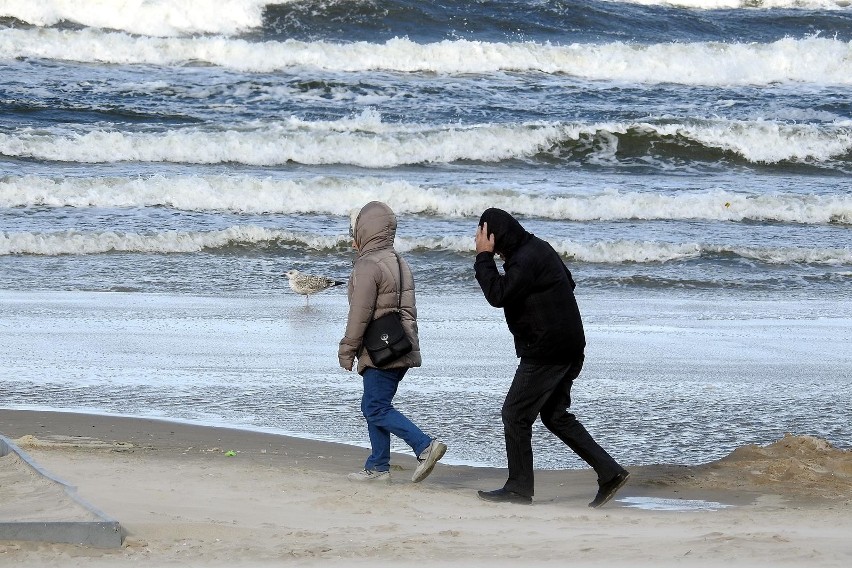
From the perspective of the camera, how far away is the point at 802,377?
9.03 m

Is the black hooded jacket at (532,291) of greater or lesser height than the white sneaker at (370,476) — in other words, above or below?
above

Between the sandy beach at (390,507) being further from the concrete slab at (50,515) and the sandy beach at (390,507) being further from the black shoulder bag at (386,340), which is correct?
the black shoulder bag at (386,340)

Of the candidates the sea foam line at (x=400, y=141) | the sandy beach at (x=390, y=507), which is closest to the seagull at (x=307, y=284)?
the sandy beach at (x=390, y=507)

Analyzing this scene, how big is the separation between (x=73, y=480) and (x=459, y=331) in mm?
5227

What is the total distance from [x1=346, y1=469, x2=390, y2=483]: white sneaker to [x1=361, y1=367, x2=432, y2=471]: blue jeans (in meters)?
0.03

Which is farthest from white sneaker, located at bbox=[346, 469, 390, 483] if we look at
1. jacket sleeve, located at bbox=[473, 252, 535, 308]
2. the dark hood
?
the dark hood

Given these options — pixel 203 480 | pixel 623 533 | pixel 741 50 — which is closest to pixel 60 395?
pixel 203 480

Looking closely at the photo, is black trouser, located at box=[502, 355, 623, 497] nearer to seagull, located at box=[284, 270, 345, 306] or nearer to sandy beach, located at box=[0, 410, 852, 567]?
sandy beach, located at box=[0, 410, 852, 567]

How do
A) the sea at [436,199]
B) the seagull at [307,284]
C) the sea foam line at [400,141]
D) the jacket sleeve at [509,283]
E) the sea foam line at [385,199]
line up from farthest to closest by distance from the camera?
the sea foam line at [400,141] < the sea foam line at [385,199] < the seagull at [307,284] < the sea at [436,199] < the jacket sleeve at [509,283]

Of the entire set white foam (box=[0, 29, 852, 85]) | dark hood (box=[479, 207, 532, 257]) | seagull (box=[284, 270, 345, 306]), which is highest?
white foam (box=[0, 29, 852, 85])

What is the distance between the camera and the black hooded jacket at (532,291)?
5797mm

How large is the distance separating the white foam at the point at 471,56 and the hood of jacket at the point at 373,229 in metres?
22.6

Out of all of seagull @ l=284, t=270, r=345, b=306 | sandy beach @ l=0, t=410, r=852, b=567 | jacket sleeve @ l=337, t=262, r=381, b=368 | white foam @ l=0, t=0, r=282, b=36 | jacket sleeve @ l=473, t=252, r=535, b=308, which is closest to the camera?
sandy beach @ l=0, t=410, r=852, b=567

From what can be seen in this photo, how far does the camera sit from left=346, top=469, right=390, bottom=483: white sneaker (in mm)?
6156
